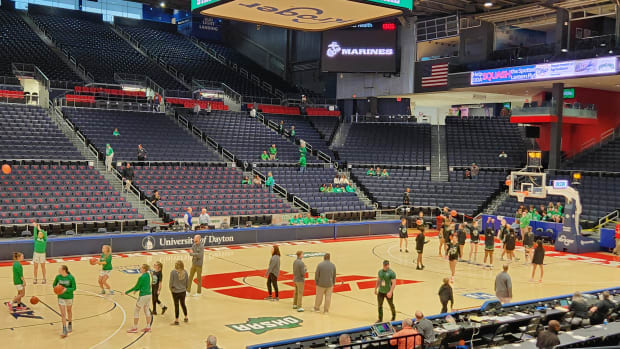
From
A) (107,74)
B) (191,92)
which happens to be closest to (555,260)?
(191,92)

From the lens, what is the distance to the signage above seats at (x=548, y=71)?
97.0 ft

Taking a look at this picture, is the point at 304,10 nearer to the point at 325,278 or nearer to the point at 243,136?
the point at 325,278

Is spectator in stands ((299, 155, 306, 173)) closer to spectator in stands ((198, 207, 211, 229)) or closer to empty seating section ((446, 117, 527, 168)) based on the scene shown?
empty seating section ((446, 117, 527, 168))

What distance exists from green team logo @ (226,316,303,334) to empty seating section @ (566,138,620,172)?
25.4 metres

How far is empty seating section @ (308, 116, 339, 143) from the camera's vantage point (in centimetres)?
4275

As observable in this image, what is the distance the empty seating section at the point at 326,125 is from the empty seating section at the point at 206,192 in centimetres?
1085

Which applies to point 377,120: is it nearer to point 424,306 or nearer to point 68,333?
point 424,306

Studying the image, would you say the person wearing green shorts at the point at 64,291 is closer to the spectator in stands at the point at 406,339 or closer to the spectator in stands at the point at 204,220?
the spectator in stands at the point at 406,339

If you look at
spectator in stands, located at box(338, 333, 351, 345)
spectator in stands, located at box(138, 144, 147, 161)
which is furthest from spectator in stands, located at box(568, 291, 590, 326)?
spectator in stands, located at box(138, 144, 147, 161)

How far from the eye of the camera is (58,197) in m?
25.8

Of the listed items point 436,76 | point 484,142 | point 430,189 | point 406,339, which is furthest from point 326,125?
point 406,339

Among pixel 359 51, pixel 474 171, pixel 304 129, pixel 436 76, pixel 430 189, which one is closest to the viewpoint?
pixel 430 189

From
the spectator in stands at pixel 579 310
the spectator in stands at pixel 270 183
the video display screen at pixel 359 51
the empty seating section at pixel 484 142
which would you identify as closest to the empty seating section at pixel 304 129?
the video display screen at pixel 359 51

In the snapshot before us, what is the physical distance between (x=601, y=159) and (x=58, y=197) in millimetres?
28044
